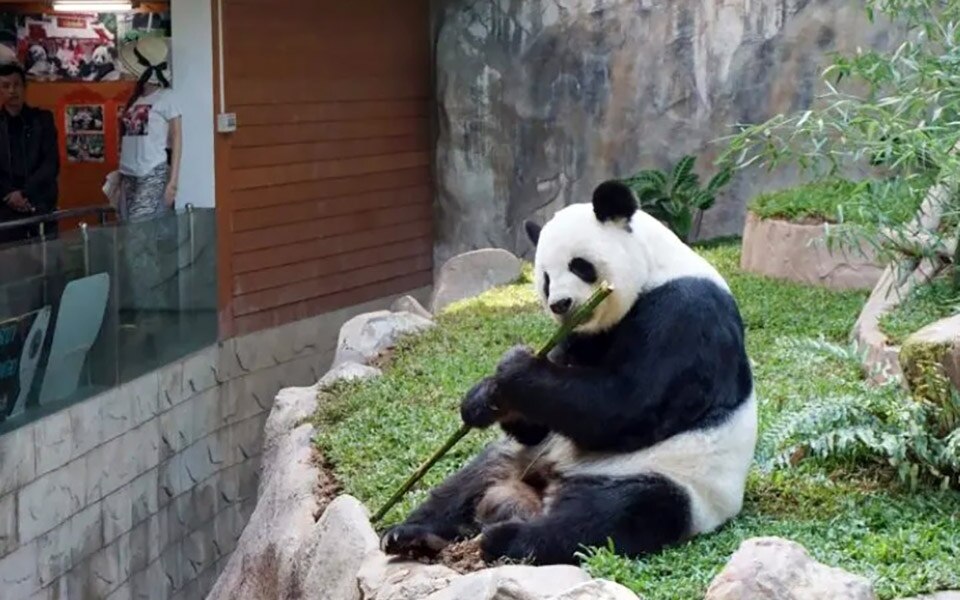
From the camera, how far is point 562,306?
4.55 metres

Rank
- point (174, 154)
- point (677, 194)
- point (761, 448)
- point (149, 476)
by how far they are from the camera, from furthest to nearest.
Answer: point (677, 194) → point (174, 154) → point (149, 476) → point (761, 448)

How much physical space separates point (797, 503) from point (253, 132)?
7.41 m

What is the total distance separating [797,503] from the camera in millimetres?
5102

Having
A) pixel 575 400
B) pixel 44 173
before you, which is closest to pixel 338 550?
pixel 575 400

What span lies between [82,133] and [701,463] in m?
8.75

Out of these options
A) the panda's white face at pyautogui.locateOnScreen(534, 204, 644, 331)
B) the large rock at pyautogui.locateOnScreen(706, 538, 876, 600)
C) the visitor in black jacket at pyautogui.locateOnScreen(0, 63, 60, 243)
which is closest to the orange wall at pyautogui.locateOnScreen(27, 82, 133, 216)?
the visitor in black jacket at pyautogui.locateOnScreen(0, 63, 60, 243)

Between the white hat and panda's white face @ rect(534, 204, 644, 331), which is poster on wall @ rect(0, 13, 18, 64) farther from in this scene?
panda's white face @ rect(534, 204, 644, 331)

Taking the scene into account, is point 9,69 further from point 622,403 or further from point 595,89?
point 622,403

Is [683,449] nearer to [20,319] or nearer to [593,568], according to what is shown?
[593,568]

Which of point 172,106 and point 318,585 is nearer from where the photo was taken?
point 318,585

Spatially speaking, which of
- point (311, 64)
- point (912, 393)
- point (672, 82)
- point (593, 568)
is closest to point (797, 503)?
point (912, 393)

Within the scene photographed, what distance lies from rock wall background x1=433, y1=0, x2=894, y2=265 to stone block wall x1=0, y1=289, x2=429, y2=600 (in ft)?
9.07

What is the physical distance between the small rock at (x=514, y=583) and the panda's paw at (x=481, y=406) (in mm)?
538

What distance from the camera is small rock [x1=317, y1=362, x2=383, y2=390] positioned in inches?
318
